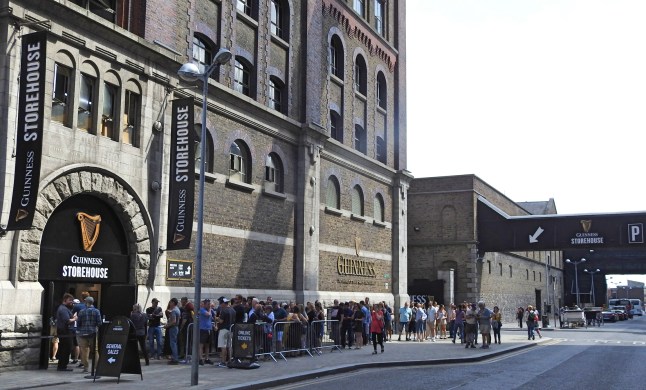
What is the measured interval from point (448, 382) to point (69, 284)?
10.2 meters

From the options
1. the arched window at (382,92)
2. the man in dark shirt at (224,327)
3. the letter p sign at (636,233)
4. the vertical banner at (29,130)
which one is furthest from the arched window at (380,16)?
the vertical banner at (29,130)

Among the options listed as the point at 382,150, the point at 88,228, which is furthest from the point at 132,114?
the point at 382,150

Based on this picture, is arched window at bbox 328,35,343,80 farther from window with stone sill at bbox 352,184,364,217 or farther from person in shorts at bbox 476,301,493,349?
person in shorts at bbox 476,301,493,349

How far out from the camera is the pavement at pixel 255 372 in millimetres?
13602

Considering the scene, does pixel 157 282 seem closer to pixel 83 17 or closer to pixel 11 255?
pixel 11 255

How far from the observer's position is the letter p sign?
4272cm

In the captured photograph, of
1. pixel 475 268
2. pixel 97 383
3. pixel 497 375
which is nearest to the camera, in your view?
pixel 97 383

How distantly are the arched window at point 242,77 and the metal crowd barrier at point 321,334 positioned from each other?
9.27 m

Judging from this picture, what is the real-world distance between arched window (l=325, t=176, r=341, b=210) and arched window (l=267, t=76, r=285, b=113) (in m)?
4.83

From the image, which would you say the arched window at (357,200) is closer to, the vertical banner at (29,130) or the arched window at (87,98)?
the arched window at (87,98)

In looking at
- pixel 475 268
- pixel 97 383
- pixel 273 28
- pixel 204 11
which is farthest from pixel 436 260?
pixel 97 383

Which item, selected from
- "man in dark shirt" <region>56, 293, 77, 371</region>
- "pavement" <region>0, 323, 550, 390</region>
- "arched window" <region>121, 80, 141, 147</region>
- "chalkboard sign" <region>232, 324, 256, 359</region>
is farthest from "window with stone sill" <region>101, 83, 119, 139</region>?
"chalkboard sign" <region>232, 324, 256, 359</region>

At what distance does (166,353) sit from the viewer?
19000 millimetres

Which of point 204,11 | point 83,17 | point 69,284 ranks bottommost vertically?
point 69,284
